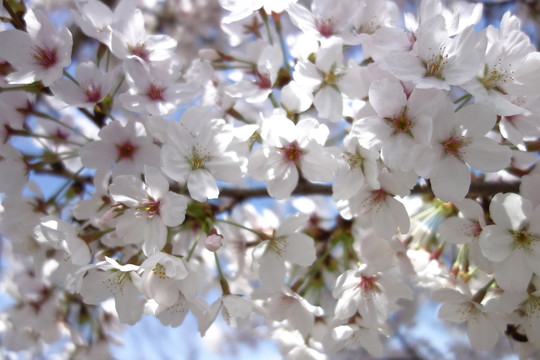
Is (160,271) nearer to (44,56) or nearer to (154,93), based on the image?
(154,93)

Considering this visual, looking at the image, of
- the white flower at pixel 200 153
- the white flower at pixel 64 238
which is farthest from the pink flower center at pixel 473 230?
the white flower at pixel 64 238

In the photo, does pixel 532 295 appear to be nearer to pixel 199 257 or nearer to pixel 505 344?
pixel 199 257

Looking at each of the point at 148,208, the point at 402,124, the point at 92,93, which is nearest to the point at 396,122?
the point at 402,124

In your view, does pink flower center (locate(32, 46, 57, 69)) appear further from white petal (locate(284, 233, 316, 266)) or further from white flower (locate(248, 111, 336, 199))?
white petal (locate(284, 233, 316, 266))

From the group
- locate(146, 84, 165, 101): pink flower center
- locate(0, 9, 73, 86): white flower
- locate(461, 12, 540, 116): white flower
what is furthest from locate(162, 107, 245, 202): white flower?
locate(461, 12, 540, 116): white flower

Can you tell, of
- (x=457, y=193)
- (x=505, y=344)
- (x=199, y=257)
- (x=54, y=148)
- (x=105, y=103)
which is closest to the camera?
(x=457, y=193)

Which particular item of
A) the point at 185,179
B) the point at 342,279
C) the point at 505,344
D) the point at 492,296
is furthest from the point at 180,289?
the point at 505,344
